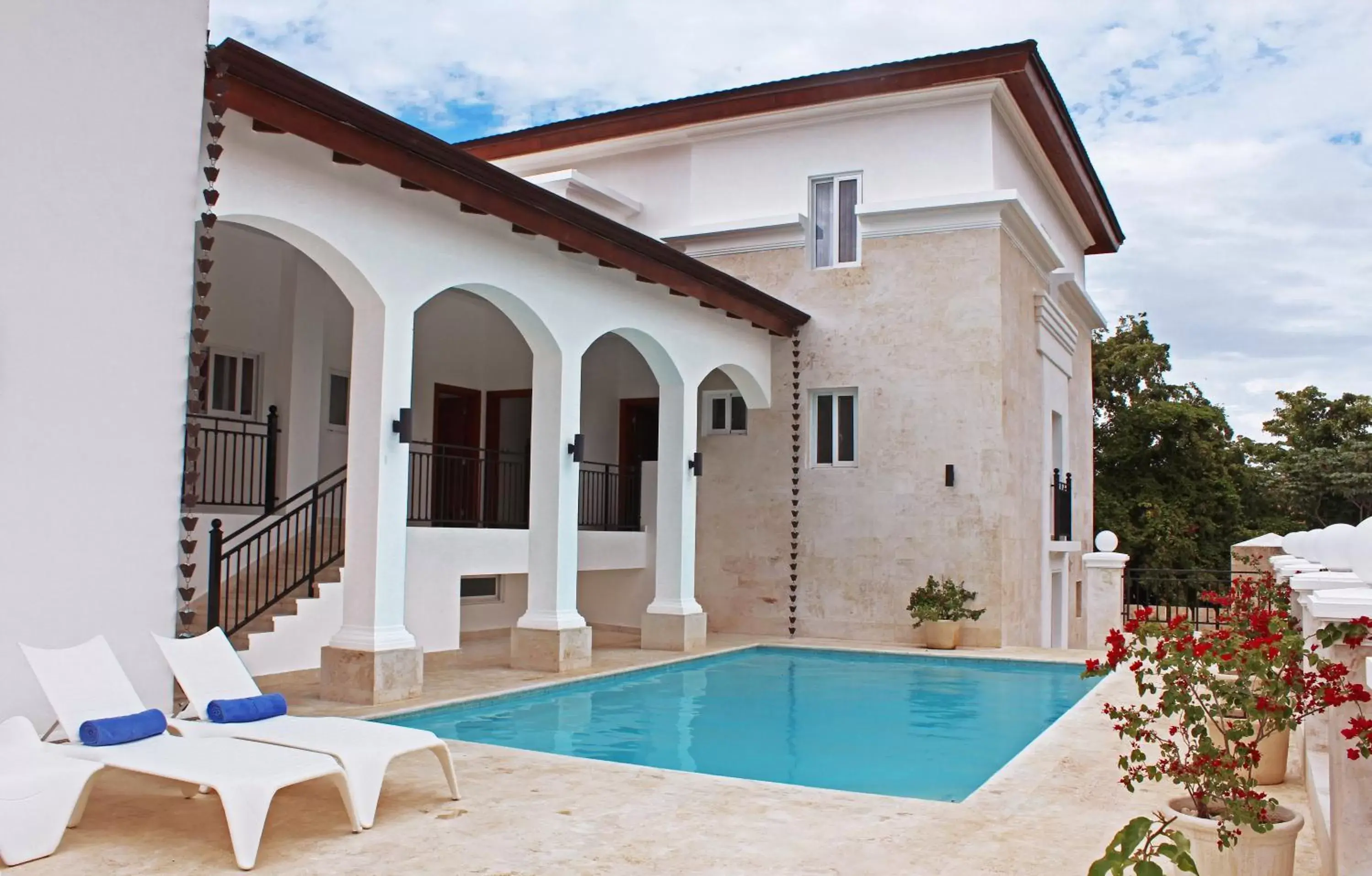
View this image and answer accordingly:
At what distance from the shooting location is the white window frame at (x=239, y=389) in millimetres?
12188

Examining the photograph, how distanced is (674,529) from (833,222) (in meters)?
5.36

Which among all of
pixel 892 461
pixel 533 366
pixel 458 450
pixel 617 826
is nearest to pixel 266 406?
pixel 533 366

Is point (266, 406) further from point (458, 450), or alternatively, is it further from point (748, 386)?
point (748, 386)

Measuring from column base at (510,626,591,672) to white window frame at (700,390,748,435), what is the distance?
5.91 m

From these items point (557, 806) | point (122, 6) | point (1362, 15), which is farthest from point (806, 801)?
point (1362, 15)

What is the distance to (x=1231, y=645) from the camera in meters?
4.46

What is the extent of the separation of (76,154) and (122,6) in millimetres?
1004

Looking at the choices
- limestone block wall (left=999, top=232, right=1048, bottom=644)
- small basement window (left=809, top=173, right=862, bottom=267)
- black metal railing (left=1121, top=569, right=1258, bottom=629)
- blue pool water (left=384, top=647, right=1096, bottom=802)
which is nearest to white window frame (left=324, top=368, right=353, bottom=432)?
blue pool water (left=384, top=647, right=1096, bottom=802)

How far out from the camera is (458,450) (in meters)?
15.9

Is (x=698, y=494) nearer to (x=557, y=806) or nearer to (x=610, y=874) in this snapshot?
(x=557, y=806)

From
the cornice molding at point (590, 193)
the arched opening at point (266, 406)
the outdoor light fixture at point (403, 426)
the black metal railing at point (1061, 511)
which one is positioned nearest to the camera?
the outdoor light fixture at point (403, 426)

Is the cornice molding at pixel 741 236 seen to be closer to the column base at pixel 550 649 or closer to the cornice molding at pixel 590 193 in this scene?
the cornice molding at pixel 590 193

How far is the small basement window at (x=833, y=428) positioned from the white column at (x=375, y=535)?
8085 mm

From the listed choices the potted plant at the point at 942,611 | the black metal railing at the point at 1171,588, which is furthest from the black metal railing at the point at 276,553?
the black metal railing at the point at 1171,588
